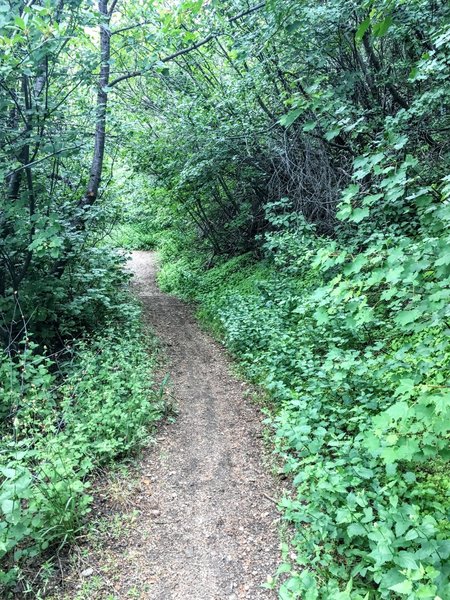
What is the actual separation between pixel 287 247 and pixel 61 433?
203 inches

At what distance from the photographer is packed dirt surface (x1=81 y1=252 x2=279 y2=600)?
3014mm

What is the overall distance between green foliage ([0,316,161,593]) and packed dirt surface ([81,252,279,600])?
478mm

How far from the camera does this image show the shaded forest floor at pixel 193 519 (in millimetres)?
2996

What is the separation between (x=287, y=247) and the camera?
751 cm

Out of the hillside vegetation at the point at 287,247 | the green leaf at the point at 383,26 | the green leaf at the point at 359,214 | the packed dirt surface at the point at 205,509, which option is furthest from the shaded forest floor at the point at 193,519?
the green leaf at the point at 383,26

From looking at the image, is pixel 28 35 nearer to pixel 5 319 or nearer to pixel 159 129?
pixel 5 319

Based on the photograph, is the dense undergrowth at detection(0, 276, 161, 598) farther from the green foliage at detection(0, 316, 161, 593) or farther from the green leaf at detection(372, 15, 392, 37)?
the green leaf at detection(372, 15, 392, 37)

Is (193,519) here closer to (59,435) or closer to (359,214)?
(59,435)

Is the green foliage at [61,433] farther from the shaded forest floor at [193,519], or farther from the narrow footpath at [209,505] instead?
the narrow footpath at [209,505]

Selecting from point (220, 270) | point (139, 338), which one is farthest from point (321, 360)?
point (220, 270)

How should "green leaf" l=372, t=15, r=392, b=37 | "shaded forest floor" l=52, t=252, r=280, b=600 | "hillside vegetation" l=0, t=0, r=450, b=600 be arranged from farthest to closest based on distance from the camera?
"shaded forest floor" l=52, t=252, r=280, b=600
"hillside vegetation" l=0, t=0, r=450, b=600
"green leaf" l=372, t=15, r=392, b=37

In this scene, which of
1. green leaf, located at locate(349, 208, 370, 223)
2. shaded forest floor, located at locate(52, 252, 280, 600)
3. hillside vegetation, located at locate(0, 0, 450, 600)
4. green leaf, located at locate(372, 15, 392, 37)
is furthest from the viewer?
shaded forest floor, located at locate(52, 252, 280, 600)

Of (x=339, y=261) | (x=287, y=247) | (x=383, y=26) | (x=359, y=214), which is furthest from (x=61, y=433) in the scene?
(x=287, y=247)

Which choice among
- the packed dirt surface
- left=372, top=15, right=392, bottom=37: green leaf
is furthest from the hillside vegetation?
the packed dirt surface
